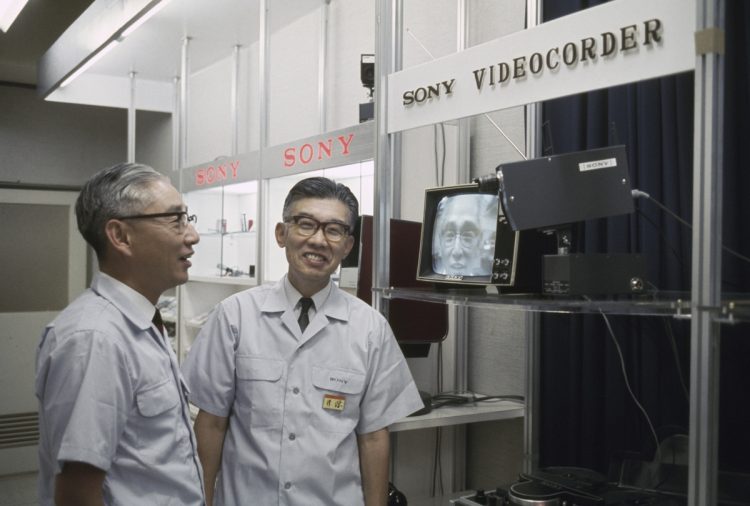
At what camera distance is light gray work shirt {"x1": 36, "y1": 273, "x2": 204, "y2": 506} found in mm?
1319

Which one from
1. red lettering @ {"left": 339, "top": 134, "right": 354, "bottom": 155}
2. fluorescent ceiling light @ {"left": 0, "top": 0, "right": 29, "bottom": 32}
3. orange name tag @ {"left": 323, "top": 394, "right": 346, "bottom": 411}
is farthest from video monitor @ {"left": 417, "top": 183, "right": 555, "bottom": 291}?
fluorescent ceiling light @ {"left": 0, "top": 0, "right": 29, "bottom": 32}

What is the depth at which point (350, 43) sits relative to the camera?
12.7ft

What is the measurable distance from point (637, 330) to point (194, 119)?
433 centimetres

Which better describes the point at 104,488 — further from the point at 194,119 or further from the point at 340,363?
the point at 194,119

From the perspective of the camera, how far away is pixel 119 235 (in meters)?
1.51

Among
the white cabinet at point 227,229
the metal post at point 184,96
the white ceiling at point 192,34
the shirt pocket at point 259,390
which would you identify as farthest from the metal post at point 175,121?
the shirt pocket at point 259,390

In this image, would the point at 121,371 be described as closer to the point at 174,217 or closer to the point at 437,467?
the point at 174,217

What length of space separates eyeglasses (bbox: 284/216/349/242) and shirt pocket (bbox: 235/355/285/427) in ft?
1.21

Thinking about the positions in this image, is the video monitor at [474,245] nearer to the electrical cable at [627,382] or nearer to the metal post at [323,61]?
the electrical cable at [627,382]

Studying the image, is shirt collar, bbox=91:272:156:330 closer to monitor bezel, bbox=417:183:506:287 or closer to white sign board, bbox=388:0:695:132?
monitor bezel, bbox=417:183:506:287

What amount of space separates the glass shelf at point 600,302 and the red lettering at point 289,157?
1600 millimetres

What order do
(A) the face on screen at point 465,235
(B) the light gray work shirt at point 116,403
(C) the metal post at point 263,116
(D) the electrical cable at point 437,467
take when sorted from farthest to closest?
(C) the metal post at point 263,116
(D) the electrical cable at point 437,467
(A) the face on screen at point 465,235
(B) the light gray work shirt at point 116,403

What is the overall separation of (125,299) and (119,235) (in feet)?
0.44

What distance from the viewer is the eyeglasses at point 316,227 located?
199 cm
